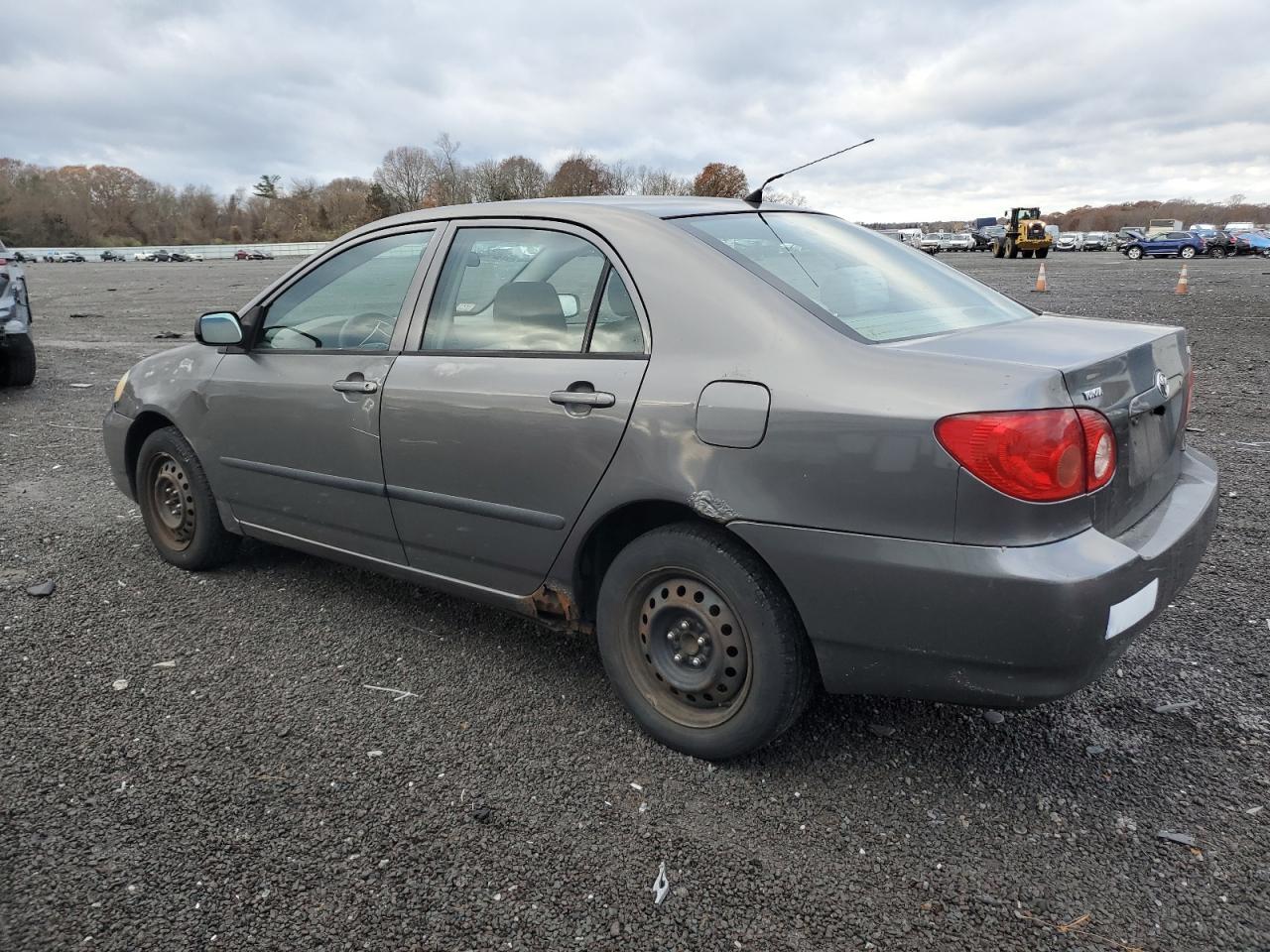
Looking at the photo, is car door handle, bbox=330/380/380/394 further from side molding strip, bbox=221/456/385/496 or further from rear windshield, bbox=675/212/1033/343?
rear windshield, bbox=675/212/1033/343

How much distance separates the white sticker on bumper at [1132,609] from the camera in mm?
2242

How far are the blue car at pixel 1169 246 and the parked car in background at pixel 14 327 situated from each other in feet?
142

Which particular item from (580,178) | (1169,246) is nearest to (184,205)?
(580,178)

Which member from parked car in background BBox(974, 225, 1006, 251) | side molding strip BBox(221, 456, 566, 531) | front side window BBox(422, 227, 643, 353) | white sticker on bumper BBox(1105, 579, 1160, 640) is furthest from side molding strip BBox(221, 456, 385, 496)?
parked car in background BBox(974, 225, 1006, 251)

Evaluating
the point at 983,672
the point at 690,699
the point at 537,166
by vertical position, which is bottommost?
the point at 690,699

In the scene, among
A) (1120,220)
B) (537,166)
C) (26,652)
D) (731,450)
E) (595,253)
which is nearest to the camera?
(731,450)

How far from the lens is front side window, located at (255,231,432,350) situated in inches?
137

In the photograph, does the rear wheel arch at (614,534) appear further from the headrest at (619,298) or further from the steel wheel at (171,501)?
the steel wheel at (171,501)

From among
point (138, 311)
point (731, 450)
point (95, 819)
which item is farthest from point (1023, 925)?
point (138, 311)

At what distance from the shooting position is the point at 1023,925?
6.93ft

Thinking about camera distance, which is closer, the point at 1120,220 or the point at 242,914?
the point at 242,914

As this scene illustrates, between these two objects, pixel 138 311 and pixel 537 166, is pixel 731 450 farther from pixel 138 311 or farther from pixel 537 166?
pixel 537 166

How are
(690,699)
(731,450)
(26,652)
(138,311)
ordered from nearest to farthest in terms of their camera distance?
(731,450), (690,699), (26,652), (138,311)

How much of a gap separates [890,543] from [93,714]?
268cm
